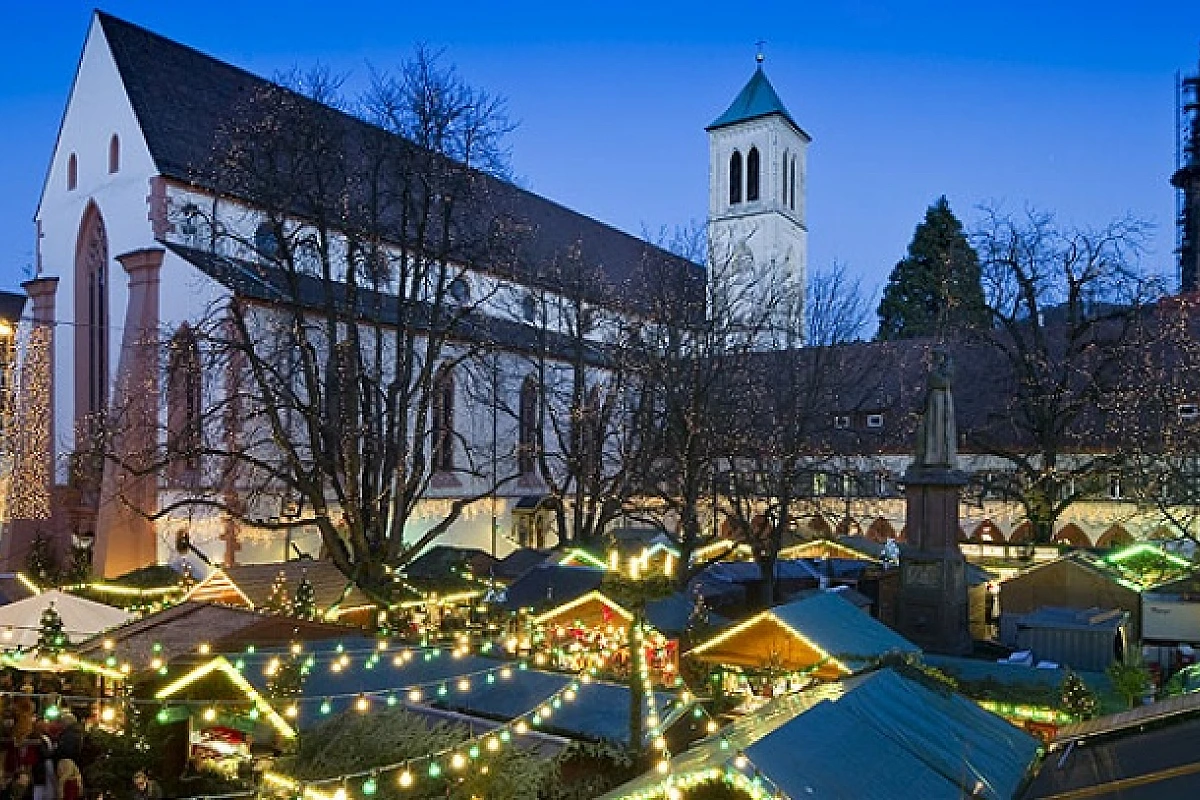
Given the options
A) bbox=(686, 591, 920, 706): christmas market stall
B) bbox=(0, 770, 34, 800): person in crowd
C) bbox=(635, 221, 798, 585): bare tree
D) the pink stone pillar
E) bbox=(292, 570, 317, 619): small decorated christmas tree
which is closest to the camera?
bbox=(0, 770, 34, 800): person in crowd

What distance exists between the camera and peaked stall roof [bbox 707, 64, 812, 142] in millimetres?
55219

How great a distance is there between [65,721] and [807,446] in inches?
722

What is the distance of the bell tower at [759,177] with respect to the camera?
54844 mm

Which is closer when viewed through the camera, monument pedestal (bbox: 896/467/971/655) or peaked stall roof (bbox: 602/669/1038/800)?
peaked stall roof (bbox: 602/669/1038/800)

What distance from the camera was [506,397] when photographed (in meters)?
35.2

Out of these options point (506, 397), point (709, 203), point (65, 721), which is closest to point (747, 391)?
point (506, 397)

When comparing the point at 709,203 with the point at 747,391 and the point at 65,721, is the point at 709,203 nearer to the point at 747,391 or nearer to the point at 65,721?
the point at 747,391

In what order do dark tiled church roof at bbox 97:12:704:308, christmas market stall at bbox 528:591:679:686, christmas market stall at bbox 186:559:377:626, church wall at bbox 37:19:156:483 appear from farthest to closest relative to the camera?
church wall at bbox 37:19:156:483 → dark tiled church roof at bbox 97:12:704:308 → christmas market stall at bbox 186:559:377:626 → christmas market stall at bbox 528:591:679:686

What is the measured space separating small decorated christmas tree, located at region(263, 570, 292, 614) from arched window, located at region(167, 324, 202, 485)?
11.7ft

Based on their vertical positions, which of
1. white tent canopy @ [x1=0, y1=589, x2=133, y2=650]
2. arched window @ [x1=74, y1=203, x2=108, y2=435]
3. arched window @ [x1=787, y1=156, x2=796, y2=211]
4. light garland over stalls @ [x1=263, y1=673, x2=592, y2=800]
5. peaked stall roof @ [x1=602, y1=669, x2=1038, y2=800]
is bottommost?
white tent canopy @ [x1=0, y1=589, x2=133, y2=650]

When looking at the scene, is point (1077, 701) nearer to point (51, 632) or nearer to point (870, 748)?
point (870, 748)

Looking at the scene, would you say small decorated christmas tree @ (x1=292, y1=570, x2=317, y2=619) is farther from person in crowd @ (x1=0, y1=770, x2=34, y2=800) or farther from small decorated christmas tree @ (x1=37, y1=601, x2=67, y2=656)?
person in crowd @ (x1=0, y1=770, x2=34, y2=800)

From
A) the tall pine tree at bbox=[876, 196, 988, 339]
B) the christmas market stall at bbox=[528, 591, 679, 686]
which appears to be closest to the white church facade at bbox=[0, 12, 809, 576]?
the christmas market stall at bbox=[528, 591, 679, 686]

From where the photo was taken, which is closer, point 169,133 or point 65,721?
point 65,721
